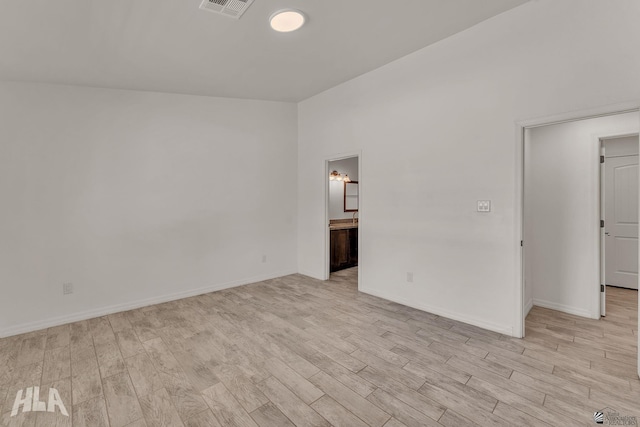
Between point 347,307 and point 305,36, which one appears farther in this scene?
point 347,307

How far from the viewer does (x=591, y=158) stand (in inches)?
→ 129

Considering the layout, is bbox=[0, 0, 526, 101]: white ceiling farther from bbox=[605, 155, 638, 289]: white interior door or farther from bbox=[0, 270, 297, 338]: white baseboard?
bbox=[605, 155, 638, 289]: white interior door

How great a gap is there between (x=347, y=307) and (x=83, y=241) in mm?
3291

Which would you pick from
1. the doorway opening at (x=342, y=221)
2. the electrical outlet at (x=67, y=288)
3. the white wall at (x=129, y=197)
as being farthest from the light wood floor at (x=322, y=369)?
the doorway opening at (x=342, y=221)

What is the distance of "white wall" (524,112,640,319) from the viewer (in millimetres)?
3264

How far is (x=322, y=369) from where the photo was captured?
7.78 feet

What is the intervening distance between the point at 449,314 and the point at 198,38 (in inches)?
152

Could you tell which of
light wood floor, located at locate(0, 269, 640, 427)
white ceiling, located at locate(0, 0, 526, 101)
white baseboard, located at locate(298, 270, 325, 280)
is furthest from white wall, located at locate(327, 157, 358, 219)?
light wood floor, located at locate(0, 269, 640, 427)

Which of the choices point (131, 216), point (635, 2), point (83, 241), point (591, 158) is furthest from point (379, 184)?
point (83, 241)

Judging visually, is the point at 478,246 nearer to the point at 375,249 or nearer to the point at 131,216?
the point at 375,249

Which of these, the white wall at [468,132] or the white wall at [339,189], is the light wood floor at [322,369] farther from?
the white wall at [339,189]

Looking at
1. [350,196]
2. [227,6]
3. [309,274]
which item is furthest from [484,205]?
[350,196]

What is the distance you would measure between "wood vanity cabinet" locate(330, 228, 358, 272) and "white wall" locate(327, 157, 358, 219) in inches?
36.1

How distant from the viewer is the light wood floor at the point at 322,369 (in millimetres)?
1886
